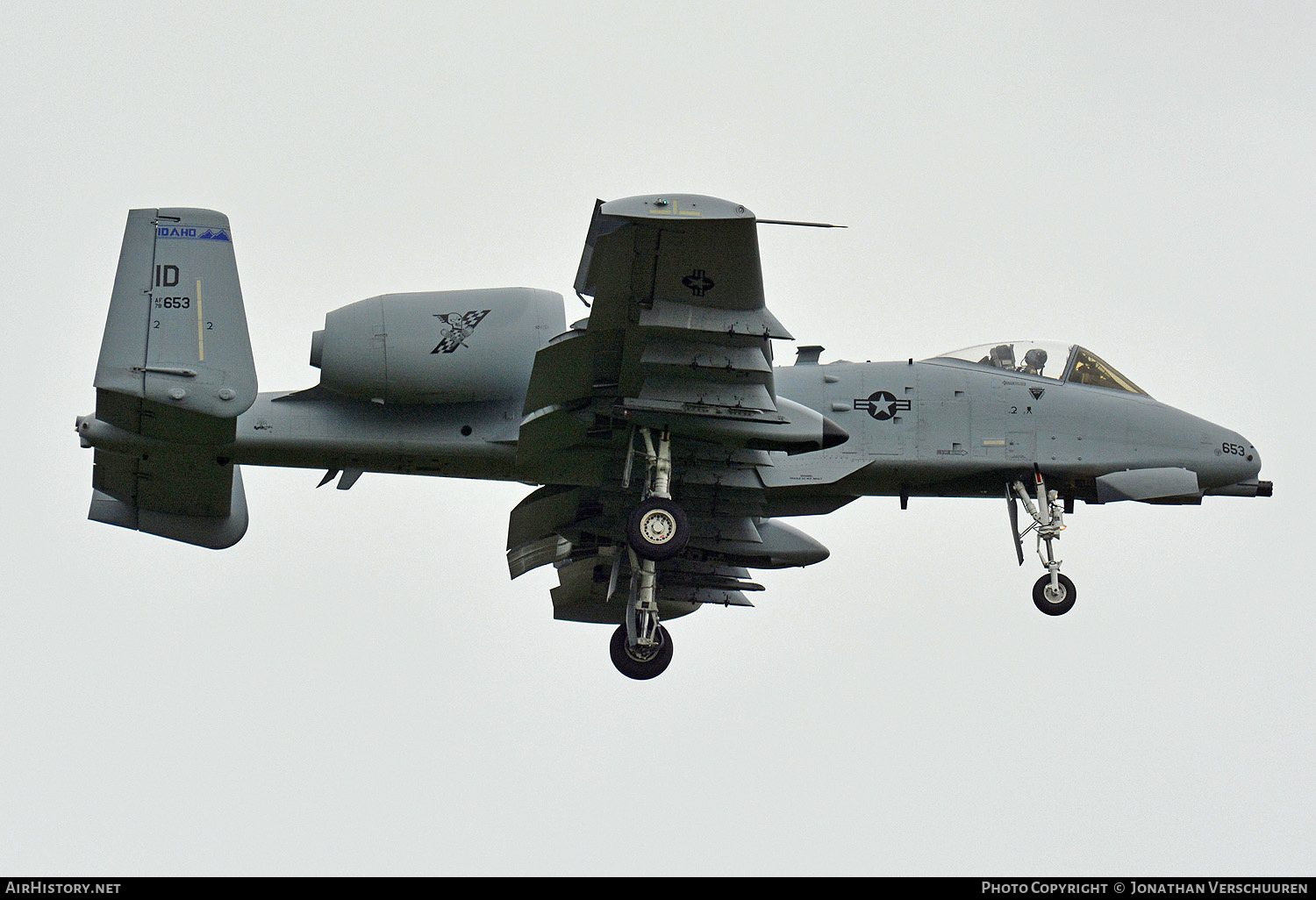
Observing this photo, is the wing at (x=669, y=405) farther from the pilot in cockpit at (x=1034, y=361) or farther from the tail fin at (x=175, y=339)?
the pilot in cockpit at (x=1034, y=361)

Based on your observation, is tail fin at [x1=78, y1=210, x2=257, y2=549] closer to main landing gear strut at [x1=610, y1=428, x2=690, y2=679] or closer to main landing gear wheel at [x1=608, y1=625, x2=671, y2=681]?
main landing gear strut at [x1=610, y1=428, x2=690, y2=679]

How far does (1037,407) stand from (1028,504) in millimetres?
1338

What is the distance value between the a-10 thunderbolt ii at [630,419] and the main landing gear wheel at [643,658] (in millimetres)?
38

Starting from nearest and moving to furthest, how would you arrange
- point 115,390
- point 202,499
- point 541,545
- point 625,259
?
1. point 625,259
2. point 115,390
3. point 202,499
4. point 541,545

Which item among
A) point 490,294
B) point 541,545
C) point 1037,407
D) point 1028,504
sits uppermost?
point 490,294

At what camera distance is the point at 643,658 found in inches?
744

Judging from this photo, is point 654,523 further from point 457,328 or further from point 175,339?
point 175,339

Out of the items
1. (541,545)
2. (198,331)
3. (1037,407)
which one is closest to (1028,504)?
(1037,407)

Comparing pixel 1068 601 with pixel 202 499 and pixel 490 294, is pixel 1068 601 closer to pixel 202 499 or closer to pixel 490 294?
pixel 490 294

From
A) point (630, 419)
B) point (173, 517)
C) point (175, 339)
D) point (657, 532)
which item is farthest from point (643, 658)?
point (175, 339)

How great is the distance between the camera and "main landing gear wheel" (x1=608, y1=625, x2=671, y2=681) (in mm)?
18906

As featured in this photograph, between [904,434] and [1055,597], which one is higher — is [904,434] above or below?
above

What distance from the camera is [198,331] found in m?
15.7

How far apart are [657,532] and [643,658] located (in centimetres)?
321
